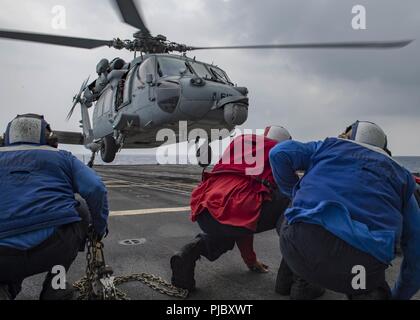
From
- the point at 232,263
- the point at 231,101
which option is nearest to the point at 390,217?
the point at 232,263

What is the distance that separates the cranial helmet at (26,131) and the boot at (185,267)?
1.38 meters

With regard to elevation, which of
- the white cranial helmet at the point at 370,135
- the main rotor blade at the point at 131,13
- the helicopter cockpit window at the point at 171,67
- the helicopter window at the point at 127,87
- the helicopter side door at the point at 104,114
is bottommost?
the white cranial helmet at the point at 370,135

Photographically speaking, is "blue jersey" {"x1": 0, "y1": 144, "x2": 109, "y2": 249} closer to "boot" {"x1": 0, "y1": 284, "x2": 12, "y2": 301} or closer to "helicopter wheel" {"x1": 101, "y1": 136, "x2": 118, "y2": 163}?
"boot" {"x1": 0, "y1": 284, "x2": 12, "y2": 301}

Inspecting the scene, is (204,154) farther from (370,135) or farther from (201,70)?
(370,135)

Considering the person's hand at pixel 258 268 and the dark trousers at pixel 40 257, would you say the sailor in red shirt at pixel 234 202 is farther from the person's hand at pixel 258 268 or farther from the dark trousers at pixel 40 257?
the dark trousers at pixel 40 257

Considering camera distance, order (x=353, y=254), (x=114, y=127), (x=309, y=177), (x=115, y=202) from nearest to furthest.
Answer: (x=353, y=254)
(x=309, y=177)
(x=115, y=202)
(x=114, y=127)

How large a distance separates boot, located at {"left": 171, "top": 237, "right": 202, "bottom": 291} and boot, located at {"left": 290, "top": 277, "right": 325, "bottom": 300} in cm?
81

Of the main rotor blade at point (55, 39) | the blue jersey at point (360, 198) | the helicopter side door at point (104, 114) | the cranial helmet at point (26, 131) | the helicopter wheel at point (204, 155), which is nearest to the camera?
the blue jersey at point (360, 198)

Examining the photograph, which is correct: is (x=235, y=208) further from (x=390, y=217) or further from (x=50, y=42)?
(x=50, y=42)

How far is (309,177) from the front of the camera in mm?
2303

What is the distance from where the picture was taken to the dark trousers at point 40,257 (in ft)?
6.82

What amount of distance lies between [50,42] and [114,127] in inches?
131

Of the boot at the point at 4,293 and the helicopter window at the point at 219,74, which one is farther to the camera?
the helicopter window at the point at 219,74

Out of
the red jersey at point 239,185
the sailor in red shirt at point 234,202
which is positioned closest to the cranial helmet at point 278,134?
the sailor in red shirt at point 234,202
